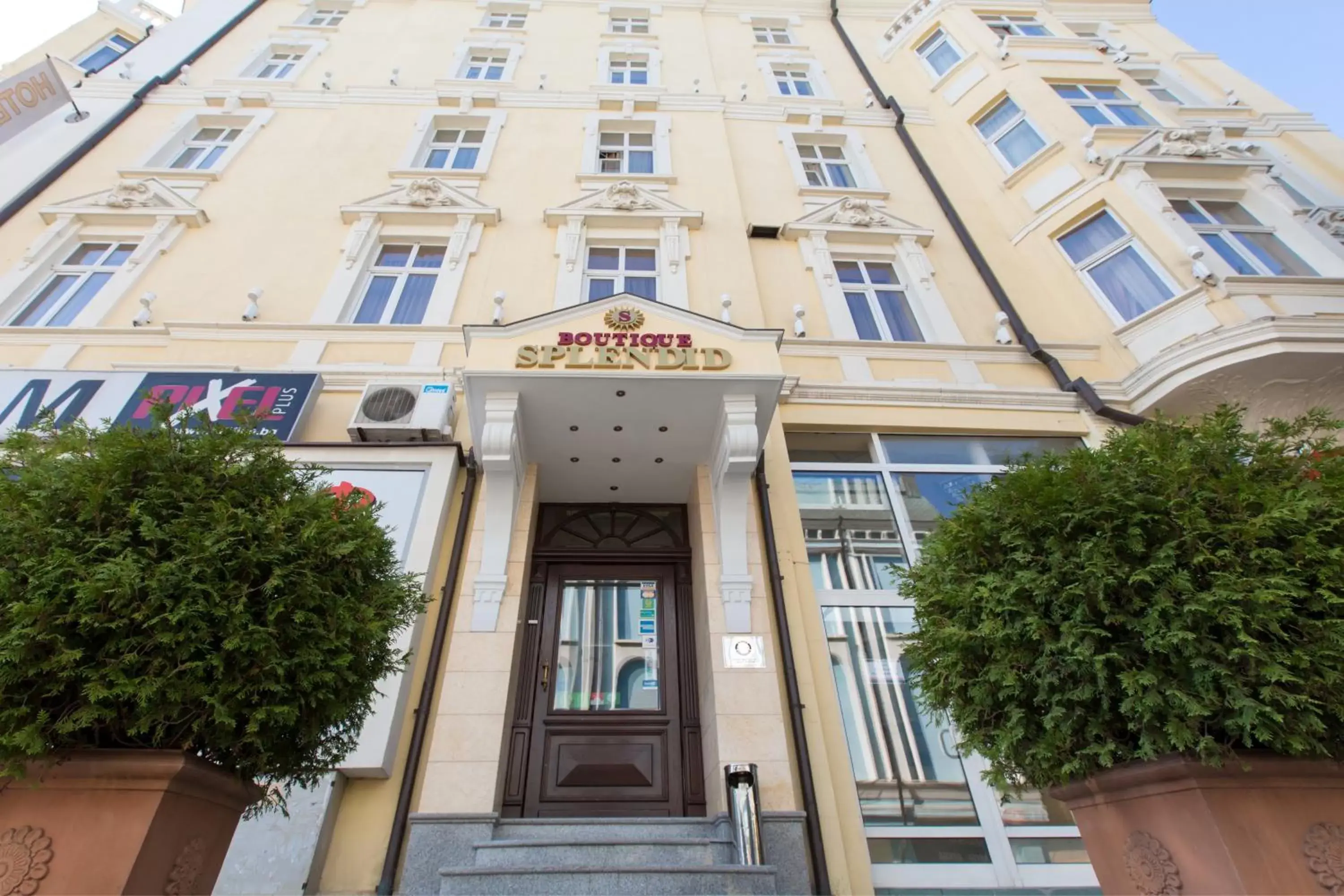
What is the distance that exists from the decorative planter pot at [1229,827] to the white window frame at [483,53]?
14010 mm

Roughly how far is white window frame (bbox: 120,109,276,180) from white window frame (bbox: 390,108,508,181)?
8.99 feet

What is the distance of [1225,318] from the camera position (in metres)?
7.11

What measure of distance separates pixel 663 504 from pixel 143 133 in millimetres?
11613

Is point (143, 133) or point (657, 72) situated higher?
point (657, 72)

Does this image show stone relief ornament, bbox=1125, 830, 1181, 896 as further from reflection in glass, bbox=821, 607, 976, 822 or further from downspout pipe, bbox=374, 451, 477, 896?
downspout pipe, bbox=374, 451, 477, 896

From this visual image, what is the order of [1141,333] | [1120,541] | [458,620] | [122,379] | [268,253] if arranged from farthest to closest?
[268,253] → [1141,333] → [122,379] → [458,620] → [1120,541]

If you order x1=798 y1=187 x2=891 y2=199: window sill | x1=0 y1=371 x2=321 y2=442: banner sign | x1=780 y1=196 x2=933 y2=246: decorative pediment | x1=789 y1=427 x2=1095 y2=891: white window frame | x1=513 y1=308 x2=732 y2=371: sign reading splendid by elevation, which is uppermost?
x1=798 y1=187 x2=891 y2=199: window sill

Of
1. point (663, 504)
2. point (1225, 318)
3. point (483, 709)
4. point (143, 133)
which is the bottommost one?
point (483, 709)

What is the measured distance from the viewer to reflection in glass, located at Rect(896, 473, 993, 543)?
265 inches

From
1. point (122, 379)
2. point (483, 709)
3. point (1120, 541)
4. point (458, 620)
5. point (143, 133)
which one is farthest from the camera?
point (143, 133)

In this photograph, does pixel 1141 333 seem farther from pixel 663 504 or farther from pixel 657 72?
pixel 657 72

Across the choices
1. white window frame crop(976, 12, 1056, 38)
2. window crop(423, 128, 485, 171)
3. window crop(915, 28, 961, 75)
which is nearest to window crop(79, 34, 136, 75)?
window crop(423, 128, 485, 171)

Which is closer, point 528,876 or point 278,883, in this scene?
point 528,876

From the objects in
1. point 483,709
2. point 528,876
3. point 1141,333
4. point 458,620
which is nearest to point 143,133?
point 458,620
